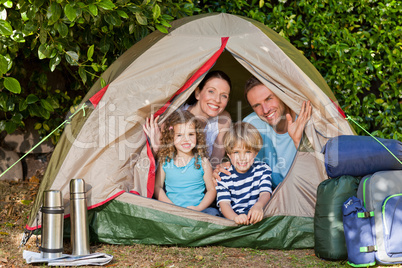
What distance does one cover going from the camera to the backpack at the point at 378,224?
2.29 meters

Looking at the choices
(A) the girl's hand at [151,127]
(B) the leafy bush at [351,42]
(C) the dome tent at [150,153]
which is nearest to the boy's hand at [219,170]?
(C) the dome tent at [150,153]

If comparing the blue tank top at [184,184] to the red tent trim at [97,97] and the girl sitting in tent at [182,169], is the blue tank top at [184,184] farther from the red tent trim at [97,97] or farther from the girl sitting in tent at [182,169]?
the red tent trim at [97,97]

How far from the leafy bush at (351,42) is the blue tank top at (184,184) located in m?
1.65

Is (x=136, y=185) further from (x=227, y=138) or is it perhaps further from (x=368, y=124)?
(x=368, y=124)

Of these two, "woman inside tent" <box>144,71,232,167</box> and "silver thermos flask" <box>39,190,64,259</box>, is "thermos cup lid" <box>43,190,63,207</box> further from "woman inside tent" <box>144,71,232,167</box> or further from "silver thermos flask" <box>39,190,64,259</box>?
"woman inside tent" <box>144,71,232,167</box>

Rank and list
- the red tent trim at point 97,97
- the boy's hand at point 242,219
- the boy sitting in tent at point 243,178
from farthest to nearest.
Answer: the boy sitting in tent at point 243,178 < the red tent trim at point 97,97 < the boy's hand at point 242,219

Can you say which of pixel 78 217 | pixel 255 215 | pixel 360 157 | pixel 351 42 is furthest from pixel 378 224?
pixel 351 42

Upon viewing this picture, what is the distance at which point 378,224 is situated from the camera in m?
2.30

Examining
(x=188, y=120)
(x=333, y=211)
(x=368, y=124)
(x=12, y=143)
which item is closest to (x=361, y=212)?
(x=333, y=211)

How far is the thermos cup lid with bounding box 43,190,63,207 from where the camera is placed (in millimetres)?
2477

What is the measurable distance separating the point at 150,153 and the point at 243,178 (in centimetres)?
60

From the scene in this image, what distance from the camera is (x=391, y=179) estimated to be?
2373 millimetres

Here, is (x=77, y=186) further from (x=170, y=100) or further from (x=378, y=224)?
(x=378, y=224)

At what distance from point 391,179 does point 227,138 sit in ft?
3.41
